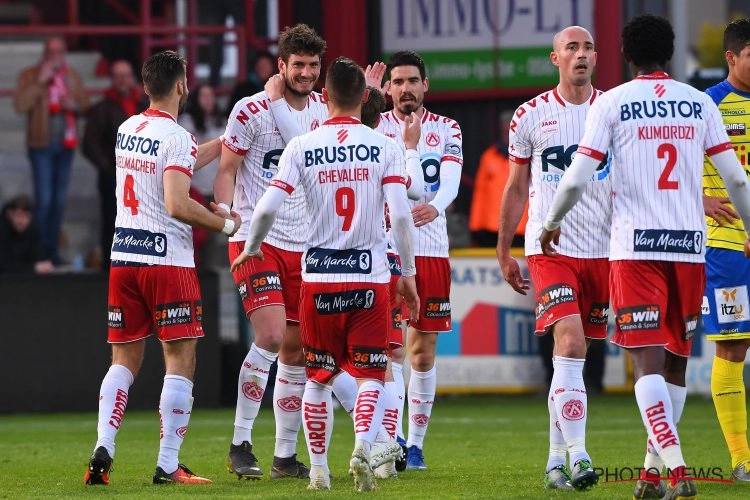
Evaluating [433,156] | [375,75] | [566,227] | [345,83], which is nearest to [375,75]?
[375,75]

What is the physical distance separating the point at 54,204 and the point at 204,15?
5.14m

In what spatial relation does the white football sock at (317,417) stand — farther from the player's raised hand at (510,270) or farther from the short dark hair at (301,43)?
the short dark hair at (301,43)

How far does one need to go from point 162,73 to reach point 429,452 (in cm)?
373

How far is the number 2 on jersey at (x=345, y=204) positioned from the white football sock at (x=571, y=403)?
1.38 m

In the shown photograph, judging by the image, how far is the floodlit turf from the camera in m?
8.17

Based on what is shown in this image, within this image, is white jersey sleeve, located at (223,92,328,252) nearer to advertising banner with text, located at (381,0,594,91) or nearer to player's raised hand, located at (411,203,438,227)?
player's raised hand, located at (411,203,438,227)

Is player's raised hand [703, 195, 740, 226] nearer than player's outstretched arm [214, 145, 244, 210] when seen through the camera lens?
Yes

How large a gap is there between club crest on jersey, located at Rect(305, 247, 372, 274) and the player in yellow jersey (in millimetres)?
2038

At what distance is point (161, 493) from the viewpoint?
8.02 meters

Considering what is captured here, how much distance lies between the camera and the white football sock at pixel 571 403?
8.03 meters

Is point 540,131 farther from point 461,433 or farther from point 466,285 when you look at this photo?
point 466,285

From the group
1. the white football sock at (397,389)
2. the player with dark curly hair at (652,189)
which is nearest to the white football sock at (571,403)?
the player with dark curly hair at (652,189)

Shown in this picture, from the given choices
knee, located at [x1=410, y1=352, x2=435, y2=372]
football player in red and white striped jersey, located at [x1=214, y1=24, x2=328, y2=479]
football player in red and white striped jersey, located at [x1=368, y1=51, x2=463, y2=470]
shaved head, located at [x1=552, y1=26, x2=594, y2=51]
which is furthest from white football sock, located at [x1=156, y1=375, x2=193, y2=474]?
shaved head, located at [x1=552, y1=26, x2=594, y2=51]

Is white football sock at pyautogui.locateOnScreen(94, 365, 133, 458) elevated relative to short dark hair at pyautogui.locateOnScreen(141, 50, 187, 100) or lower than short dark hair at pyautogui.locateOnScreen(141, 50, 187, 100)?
lower
